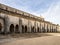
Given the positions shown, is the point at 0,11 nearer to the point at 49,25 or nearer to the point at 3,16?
the point at 3,16

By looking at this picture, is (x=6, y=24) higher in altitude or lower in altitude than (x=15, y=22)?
lower

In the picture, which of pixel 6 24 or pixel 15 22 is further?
pixel 15 22

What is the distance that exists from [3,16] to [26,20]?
6.40 metres

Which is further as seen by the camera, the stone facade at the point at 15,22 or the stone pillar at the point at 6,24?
the stone pillar at the point at 6,24

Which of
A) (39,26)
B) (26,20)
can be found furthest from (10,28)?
(39,26)

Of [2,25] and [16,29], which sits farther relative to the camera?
[16,29]

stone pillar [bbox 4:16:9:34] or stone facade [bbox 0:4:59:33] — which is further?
stone pillar [bbox 4:16:9:34]

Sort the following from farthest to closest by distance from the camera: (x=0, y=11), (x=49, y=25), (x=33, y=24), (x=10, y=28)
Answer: (x=49, y=25), (x=33, y=24), (x=10, y=28), (x=0, y=11)

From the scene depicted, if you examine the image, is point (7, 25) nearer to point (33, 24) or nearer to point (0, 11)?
point (0, 11)

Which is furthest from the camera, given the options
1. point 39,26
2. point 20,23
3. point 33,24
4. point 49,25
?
point 49,25

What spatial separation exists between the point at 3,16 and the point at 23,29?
5.93m

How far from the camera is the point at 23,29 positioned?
2161cm

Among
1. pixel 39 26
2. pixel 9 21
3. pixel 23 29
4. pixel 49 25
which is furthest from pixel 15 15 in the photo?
pixel 49 25

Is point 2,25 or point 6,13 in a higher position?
point 6,13
